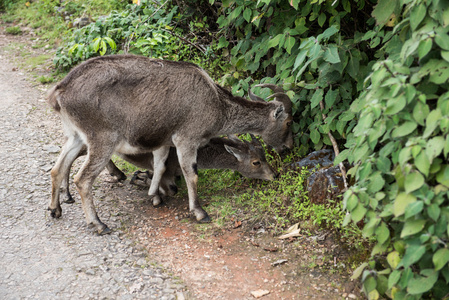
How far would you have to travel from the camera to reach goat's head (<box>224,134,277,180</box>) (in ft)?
25.8

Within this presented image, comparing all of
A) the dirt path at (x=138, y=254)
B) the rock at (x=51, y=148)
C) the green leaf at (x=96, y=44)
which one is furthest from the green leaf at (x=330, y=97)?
the green leaf at (x=96, y=44)

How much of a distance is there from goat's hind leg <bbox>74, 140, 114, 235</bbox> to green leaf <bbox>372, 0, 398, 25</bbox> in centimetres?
392

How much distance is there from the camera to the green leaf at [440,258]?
3967 mm

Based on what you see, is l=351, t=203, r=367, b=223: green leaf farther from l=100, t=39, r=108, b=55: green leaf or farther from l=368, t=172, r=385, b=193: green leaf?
l=100, t=39, r=108, b=55: green leaf

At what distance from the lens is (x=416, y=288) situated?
4.18 m

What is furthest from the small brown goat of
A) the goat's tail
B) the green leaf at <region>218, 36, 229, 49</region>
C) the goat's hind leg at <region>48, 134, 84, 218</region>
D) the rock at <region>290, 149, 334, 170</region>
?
the green leaf at <region>218, 36, 229, 49</region>

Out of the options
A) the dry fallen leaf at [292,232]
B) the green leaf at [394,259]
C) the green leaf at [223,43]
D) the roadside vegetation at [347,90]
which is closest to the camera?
the roadside vegetation at [347,90]

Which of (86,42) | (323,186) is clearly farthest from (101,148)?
(86,42)

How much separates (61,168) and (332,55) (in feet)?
13.7

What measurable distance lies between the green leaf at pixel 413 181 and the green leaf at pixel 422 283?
0.75m

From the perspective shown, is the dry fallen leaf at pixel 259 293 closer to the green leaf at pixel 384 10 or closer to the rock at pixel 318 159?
the rock at pixel 318 159

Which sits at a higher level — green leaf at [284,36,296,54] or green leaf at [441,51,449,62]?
green leaf at [441,51,449,62]

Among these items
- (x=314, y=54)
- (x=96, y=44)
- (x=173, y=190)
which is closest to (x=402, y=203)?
(x=314, y=54)

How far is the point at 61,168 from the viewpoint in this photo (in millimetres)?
7098
